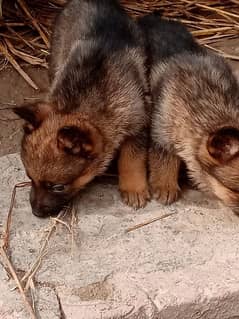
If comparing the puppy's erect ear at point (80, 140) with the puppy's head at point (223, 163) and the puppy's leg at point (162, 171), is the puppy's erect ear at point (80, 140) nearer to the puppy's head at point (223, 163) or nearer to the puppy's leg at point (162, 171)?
the puppy's leg at point (162, 171)

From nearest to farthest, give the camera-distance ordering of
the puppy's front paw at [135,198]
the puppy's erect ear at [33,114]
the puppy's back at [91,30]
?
the puppy's erect ear at [33,114] → the puppy's front paw at [135,198] → the puppy's back at [91,30]

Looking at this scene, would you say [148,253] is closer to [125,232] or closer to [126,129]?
[125,232]

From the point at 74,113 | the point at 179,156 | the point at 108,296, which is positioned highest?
the point at 74,113

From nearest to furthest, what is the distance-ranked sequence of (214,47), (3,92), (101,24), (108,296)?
1. (108,296)
2. (101,24)
3. (3,92)
4. (214,47)

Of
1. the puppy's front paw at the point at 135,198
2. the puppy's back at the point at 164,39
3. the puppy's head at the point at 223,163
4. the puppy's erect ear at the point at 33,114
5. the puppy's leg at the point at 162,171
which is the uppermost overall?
the puppy's back at the point at 164,39

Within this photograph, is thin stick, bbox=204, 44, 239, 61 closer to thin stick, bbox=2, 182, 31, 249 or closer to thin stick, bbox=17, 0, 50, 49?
thin stick, bbox=17, 0, 50, 49

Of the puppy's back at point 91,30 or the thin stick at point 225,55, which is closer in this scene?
the puppy's back at point 91,30

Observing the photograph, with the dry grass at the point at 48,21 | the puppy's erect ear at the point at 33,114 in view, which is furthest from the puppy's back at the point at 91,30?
the puppy's erect ear at the point at 33,114

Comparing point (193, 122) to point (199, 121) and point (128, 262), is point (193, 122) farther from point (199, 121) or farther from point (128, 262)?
point (128, 262)

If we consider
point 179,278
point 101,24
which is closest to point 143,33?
point 101,24
